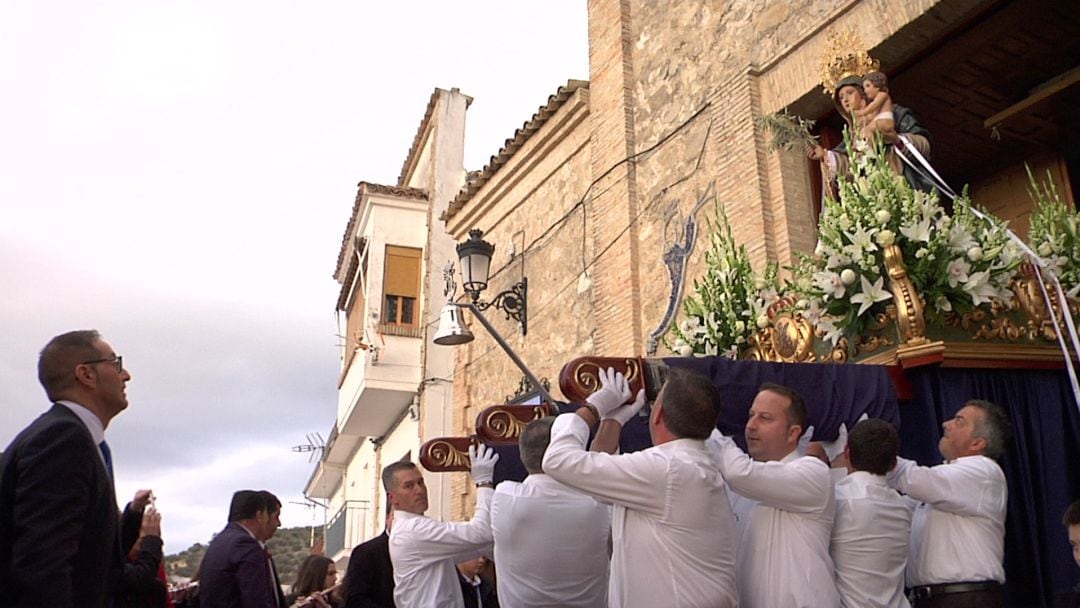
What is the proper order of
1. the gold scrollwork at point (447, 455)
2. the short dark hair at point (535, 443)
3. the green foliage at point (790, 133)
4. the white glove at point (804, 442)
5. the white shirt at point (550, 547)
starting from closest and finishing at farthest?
the white glove at point (804, 442), the white shirt at point (550, 547), the short dark hair at point (535, 443), the gold scrollwork at point (447, 455), the green foliage at point (790, 133)

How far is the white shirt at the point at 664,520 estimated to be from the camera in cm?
329

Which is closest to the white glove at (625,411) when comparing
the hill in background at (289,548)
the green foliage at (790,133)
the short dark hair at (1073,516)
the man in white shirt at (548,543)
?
the man in white shirt at (548,543)

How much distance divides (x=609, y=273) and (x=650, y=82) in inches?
83.1

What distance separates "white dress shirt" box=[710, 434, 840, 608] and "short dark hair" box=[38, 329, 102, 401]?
7.48ft

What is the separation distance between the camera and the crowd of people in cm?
286

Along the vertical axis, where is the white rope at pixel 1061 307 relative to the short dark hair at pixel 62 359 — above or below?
above

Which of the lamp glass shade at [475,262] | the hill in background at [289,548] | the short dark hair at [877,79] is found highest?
the short dark hair at [877,79]

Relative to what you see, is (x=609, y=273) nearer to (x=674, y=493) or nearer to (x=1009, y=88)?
(x=1009, y=88)

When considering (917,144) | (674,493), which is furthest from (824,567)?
(917,144)

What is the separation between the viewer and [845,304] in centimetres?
543

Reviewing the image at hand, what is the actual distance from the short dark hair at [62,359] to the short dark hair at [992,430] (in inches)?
143

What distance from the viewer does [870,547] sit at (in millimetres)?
3793

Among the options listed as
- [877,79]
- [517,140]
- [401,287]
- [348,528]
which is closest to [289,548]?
[348,528]

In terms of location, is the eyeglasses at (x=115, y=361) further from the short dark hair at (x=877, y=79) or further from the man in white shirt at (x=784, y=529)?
the short dark hair at (x=877, y=79)
